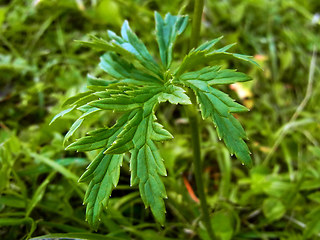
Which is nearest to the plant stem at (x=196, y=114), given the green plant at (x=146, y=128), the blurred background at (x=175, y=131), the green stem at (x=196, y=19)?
the green stem at (x=196, y=19)

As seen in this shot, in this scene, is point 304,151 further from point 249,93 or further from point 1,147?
point 1,147

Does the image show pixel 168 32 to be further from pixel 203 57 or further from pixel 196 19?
pixel 203 57

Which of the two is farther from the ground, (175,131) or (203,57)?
(203,57)

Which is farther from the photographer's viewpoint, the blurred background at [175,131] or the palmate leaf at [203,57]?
the blurred background at [175,131]

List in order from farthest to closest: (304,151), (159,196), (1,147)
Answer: (304,151), (1,147), (159,196)

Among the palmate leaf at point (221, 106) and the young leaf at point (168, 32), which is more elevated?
the young leaf at point (168, 32)

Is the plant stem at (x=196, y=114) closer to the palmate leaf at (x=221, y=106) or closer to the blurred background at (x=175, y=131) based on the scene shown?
the palmate leaf at (x=221, y=106)

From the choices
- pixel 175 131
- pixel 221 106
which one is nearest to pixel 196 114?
pixel 221 106

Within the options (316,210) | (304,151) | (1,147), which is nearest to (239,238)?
(316,210)
